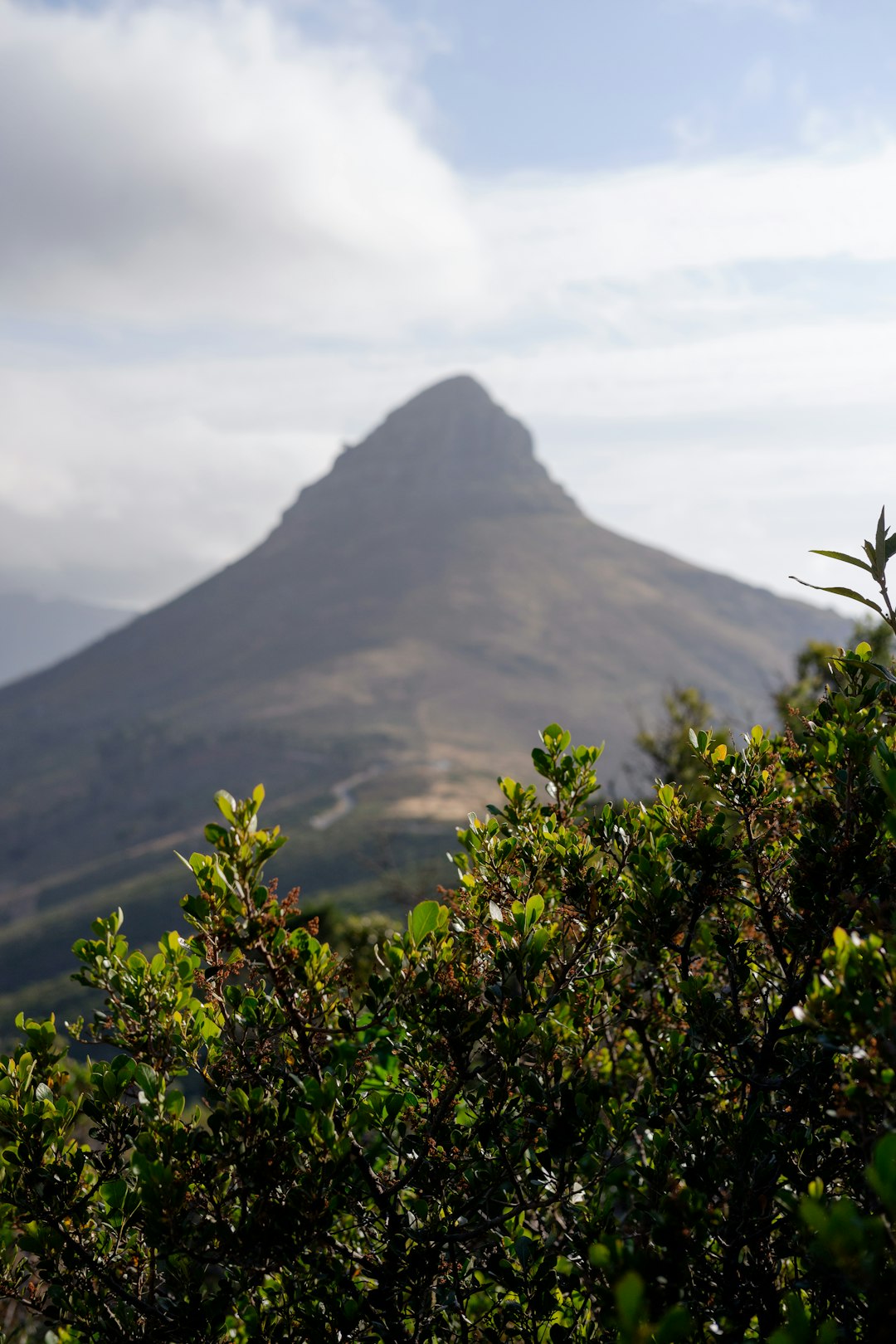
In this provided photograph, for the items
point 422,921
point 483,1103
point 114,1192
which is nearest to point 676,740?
point 483,1103

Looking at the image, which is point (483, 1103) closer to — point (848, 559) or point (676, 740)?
point (848, 559)

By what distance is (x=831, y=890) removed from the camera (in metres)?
3.19

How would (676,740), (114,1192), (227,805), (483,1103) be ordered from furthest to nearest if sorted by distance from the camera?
1. (676,740)
2. (483,1103)
3. (114,1192)
4. (227,805)

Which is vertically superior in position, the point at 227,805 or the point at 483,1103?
the point at 227,805

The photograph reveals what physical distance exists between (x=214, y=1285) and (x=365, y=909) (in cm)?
8100

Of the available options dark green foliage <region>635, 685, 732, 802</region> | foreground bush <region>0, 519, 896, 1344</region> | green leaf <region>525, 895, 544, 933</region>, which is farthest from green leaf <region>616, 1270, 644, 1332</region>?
dark green foliage <region>635, 685, 732, 802</region>

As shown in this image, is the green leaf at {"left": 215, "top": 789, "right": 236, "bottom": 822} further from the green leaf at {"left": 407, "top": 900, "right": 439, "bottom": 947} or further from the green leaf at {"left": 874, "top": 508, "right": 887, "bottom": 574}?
the green leaf at {"left": 874, "top": 508, "right": 887, "bottom": 574}

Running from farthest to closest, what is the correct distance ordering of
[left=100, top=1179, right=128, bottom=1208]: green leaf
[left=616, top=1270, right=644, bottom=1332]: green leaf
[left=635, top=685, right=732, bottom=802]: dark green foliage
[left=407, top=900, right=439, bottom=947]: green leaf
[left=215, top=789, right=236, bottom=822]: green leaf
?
[left=635, top=685, right=732, bottom=802]: dark green foliage, [left=407, top=900, right=439, bottom=947]: green leaf, [left=100, top=1179, right=128, bottom=1208]: green leaf, [left=215, top=789, right=236, bottom=822]: green leaf, [left=616, top=1270, right=644, bottom=1332]: green leaf

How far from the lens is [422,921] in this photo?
3.03m

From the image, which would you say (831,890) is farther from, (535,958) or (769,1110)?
(535,958)

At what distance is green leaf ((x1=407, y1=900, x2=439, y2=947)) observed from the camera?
119 inches

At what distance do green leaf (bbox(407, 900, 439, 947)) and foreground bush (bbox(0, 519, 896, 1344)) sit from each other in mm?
11

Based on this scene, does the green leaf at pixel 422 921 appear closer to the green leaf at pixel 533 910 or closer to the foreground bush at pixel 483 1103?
the foreground bush at pixel 483 1103

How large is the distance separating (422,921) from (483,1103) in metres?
0.70
